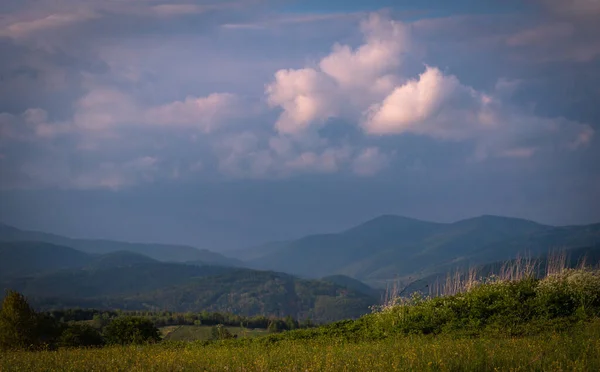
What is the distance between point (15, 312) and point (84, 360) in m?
9.41

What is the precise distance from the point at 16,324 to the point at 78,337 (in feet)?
9.25

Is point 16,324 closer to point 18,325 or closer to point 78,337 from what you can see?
point 18,325

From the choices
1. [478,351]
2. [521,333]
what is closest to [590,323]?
[521,333]

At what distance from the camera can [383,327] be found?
23.8 metres

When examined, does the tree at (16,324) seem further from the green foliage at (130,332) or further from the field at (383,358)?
the field at (383,358)

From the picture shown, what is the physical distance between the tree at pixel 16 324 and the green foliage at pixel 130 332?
10.1 ft

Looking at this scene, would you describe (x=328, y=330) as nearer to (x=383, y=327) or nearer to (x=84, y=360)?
(x=383, y=327)

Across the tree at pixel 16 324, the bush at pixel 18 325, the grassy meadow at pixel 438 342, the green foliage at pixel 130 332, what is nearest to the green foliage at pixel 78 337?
the green foliage at pixel 130 332

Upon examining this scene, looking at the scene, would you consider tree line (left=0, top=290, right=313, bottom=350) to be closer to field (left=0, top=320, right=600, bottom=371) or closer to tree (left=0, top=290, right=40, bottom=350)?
tree (left=0, top=290, right=40, bottom=350)

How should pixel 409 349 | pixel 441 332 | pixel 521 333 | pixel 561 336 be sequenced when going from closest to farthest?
pixel 409 349
pixel 561 336
pixel 521 333
pixel 441 332

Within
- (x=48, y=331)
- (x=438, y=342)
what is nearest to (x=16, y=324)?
(x=48, y=331)

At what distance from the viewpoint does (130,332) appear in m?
27.6

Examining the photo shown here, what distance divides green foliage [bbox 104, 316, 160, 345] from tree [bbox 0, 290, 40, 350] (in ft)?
10.1

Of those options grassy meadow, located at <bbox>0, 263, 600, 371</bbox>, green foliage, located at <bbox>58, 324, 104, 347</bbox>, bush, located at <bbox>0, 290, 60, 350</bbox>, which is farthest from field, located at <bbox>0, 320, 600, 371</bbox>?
green foliage, located at <bbox>58, 324, 104, 347</bbox>
